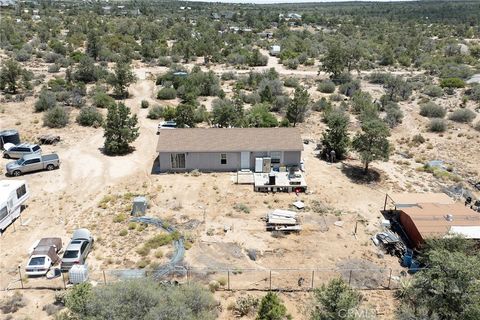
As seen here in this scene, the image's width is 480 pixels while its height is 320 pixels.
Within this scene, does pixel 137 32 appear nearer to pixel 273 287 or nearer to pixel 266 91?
pixel 266 91

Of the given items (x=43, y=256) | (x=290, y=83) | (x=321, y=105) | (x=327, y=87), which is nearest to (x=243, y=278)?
(x=43, y=256)

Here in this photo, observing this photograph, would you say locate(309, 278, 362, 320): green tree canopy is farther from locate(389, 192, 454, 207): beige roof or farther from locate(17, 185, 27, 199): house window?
locate(17, 185, 27, 199): house window

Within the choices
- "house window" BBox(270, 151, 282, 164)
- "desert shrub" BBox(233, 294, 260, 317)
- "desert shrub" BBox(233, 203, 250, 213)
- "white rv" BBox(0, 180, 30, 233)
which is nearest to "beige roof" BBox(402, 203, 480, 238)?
"desert shrub" BBox(233, 203, 250, 213)

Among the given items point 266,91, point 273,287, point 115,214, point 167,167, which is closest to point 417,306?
point 273,287

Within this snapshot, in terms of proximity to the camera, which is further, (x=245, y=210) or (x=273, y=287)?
(x=245, y=210)

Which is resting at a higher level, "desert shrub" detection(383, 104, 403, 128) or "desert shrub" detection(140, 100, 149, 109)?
"desert shrub" detection(140, 100, 149, 109)

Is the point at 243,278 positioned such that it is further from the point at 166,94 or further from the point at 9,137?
the point at 166,94
